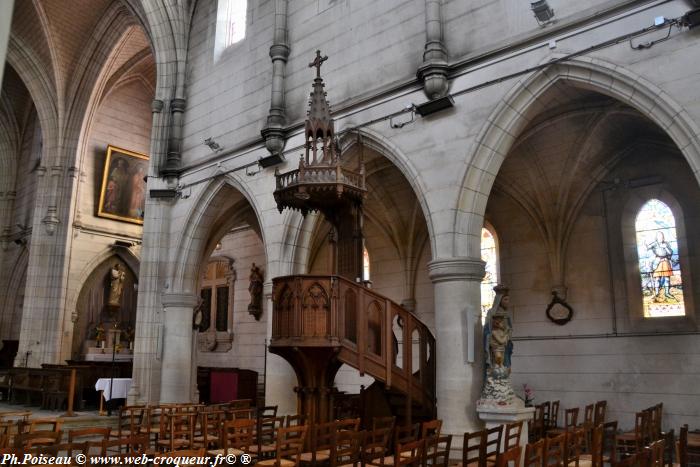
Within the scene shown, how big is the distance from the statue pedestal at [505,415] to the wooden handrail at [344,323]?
1166 mm

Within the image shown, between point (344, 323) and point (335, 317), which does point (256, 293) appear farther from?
point (335, 317)

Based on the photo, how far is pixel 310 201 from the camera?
29.9 ft

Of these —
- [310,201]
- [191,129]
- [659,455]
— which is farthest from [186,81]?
[659,455]

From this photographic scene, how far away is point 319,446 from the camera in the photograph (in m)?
6.46

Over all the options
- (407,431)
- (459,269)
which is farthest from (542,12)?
(407,431)

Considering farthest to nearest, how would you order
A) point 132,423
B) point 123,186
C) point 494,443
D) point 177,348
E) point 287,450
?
point 123,186
point 177,348
point 132,423
point 287,450
point 494,443

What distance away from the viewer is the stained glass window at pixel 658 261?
403 inches

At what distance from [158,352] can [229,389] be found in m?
3.06

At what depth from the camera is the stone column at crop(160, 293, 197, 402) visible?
12938mm

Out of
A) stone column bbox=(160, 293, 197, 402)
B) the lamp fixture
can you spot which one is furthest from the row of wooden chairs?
stone column bbox=(160, 293, 197, 402)

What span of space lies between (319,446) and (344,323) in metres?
1.82

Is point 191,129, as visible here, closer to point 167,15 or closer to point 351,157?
point 167,15

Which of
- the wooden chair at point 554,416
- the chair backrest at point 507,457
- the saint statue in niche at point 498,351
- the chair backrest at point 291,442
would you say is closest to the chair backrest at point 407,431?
the chair backrest at point 291,442

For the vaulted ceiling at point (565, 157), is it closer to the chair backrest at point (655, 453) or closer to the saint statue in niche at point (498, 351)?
the saint statue in niche at point (498, 351)
